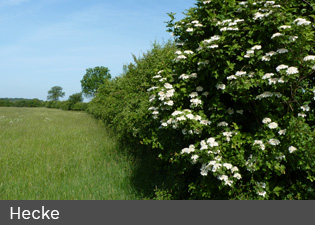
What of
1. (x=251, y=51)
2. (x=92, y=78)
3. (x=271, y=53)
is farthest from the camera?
(x=92, y=78)

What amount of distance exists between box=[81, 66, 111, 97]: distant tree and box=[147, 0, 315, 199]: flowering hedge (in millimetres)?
68024

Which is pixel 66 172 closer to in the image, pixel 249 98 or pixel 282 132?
pixel 249 98

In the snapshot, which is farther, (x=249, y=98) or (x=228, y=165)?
(x=249, y=98)

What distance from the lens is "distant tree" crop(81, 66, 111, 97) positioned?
231 ft

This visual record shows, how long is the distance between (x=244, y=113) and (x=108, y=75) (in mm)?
70265

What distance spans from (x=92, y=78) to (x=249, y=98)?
228ft

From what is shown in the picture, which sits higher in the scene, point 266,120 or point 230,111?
point 230,111

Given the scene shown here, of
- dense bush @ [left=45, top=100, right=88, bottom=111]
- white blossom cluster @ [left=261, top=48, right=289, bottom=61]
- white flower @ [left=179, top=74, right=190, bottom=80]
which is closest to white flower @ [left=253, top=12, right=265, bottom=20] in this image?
white blossom cluster @ [left=261, top=48, right=289, bottom=61]

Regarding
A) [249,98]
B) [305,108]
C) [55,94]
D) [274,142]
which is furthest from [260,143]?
[55,94]

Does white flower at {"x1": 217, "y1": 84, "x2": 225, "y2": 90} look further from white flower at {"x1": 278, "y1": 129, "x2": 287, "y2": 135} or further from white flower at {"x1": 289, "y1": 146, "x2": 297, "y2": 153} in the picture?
white flower at {"x1": 289, "y1": 146, "x2": 297, "y2": 153}

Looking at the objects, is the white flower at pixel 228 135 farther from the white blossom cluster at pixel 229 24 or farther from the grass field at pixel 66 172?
the grass field at pixel 66 172

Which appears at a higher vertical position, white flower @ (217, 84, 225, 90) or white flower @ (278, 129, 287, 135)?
white flower @ (217, 84, 225, 90)

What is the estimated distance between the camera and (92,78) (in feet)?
231

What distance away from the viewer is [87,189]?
6.69 m
